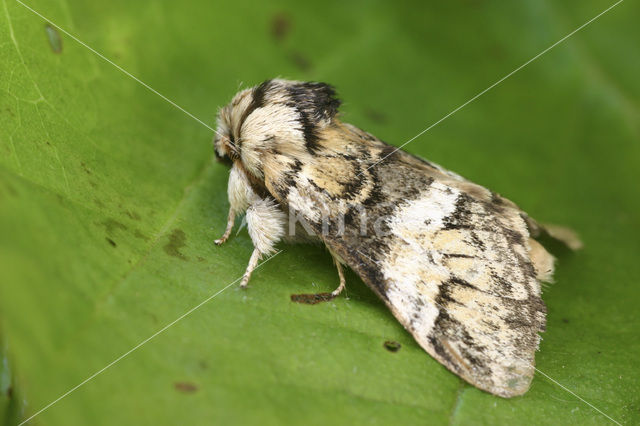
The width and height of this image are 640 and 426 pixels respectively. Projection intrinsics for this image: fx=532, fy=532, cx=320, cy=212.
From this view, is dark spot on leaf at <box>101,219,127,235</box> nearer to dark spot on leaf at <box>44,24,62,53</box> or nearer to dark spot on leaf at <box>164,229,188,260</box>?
dark spot on leaf at <box>164,229,188,260</box>

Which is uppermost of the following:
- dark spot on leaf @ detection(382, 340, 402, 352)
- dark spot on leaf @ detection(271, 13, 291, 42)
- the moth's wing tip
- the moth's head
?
dark spot on leaf @ detection(271, 13, 291, 42)

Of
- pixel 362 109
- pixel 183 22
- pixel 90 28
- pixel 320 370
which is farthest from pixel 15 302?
pixel 362 109

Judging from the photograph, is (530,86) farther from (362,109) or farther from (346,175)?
(346,175)

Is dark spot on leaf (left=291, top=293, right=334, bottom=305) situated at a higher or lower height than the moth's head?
lower

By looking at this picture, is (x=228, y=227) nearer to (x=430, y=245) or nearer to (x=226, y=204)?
(x=226, y=204)

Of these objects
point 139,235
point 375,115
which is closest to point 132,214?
point 139,235

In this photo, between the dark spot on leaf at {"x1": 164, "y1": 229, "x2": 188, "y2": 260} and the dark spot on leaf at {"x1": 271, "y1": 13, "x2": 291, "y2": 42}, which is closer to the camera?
the dark spot on leaf at {"x1": 164, "y1": 229, "x2": 188, "y2": 260}

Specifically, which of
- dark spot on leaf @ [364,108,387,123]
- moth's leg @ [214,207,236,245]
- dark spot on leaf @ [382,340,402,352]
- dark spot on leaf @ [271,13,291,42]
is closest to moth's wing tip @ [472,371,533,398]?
dark spot on leaf @ [382,340,402,352]
